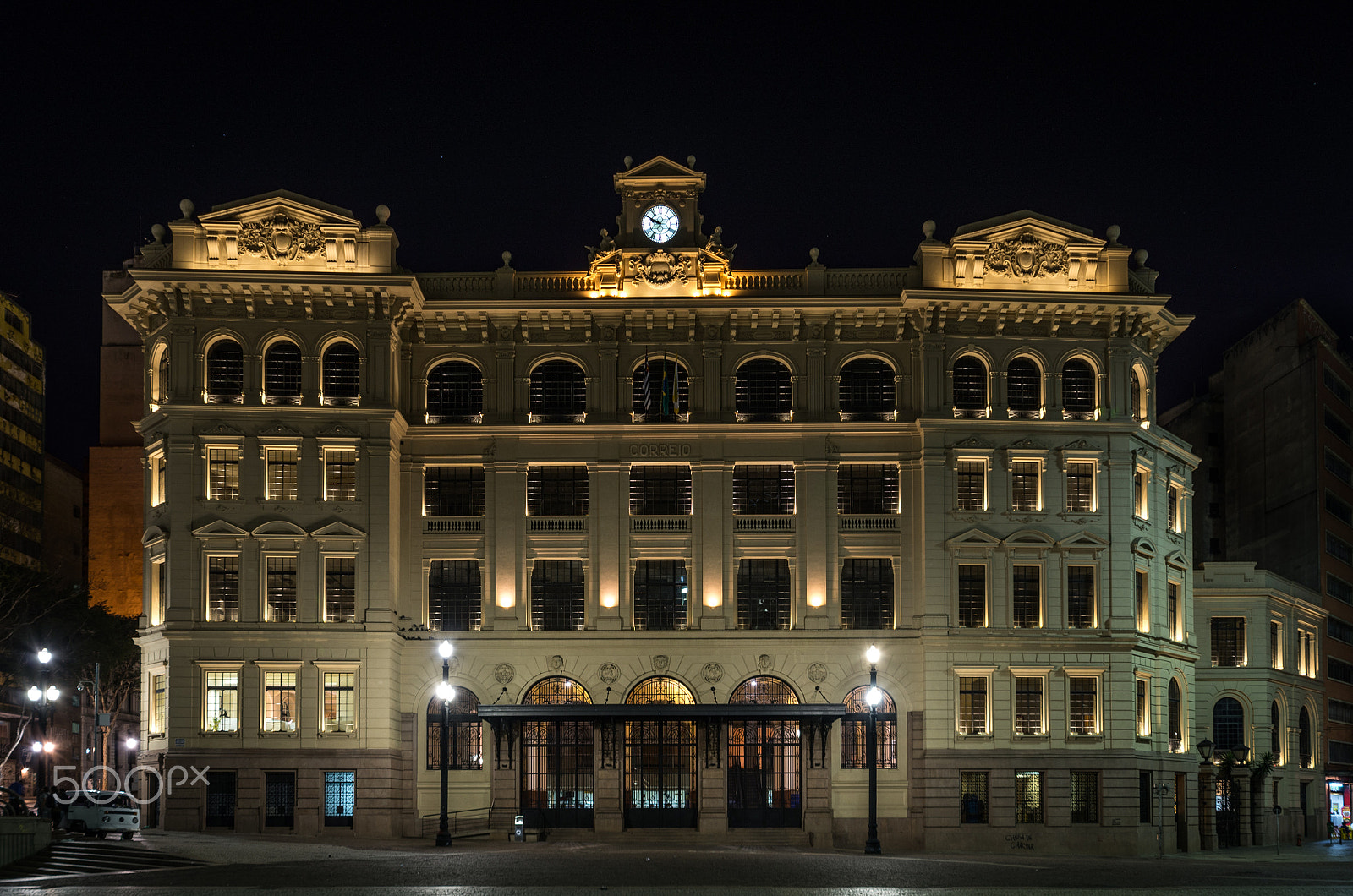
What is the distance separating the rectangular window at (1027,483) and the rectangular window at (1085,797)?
10.9 meters

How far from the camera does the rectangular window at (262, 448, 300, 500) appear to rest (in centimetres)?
6469

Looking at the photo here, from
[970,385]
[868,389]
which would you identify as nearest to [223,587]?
[868,389]

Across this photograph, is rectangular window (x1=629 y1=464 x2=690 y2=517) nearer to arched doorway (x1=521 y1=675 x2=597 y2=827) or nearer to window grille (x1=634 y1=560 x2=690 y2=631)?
window grille (x1=634 y1=560 x2=690 y2=631)

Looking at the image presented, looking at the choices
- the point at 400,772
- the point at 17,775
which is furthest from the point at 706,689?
the point at 17,775

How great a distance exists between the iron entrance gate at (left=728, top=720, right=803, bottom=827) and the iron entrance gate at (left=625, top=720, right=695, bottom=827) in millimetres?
1661

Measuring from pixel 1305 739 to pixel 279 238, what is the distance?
198ft

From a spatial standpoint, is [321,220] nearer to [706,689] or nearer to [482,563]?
[482,563]

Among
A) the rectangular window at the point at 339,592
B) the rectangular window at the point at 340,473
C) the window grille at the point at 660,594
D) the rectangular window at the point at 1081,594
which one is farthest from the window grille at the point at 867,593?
the rectangular window at the point at 340,473

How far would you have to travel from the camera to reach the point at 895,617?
2586 inches

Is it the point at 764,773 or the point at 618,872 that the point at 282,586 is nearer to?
the point at 764,773

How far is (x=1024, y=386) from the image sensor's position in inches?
2650

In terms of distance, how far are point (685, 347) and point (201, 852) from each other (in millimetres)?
28471

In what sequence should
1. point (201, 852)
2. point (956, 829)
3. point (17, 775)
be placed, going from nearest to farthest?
point (201, 852), point (956, 829), point (17, 775)

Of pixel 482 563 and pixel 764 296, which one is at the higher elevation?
pixel 764 296
